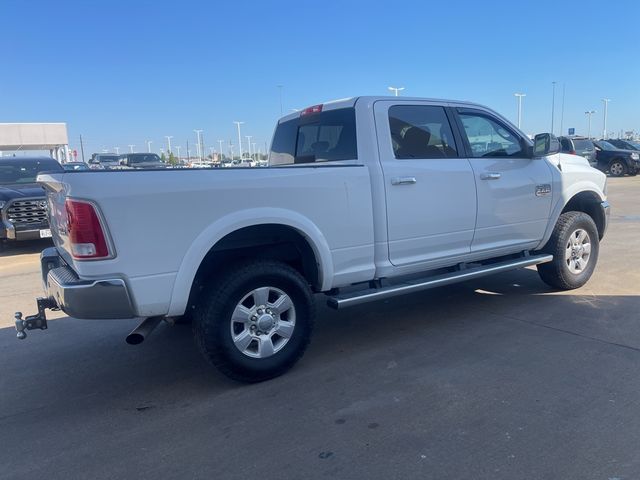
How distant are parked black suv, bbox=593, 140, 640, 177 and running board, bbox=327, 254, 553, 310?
72.7 feet

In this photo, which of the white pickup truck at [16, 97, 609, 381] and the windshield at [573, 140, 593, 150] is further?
the windshield at [573, 140, 593, 150]

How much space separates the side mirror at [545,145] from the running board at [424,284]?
3.56ft

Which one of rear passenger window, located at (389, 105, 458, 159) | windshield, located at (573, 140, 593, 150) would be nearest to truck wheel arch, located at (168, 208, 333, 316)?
rear passenger window, located at (389, 105, 458, 159)

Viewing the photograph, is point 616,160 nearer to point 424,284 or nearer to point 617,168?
point 617,168

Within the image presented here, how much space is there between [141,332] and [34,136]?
173 feet

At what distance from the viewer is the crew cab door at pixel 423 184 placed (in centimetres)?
430

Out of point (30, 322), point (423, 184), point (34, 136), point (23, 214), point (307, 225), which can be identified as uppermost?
point (34, 136)

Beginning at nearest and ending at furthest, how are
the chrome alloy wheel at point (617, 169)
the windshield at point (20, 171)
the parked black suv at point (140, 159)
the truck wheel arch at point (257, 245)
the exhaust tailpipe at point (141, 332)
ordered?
the truck wheel arch at point (257, 245) < the exhaust tailpipe at point (141, 332) < the windshield at point (20, 171) < the parked black suv at point (140, 159) < the chrome alloy wheel at point (617, 169)

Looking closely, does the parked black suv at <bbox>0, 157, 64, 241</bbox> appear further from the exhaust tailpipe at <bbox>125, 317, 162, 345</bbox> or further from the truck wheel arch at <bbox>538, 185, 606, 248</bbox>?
the truck wheel arch at <bbox>538, 185, 606, 248</bbox>

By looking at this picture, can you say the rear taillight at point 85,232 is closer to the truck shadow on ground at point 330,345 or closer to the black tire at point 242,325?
the black tire at point 242,325

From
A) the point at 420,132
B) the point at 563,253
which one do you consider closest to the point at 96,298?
the point at 420,132

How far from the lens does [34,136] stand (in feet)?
159

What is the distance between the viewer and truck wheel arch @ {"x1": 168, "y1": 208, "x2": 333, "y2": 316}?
3.40 meters

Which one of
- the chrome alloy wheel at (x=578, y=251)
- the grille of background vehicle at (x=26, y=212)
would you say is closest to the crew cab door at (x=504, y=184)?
the chrome alloy wheel at (x=578, y=251)
